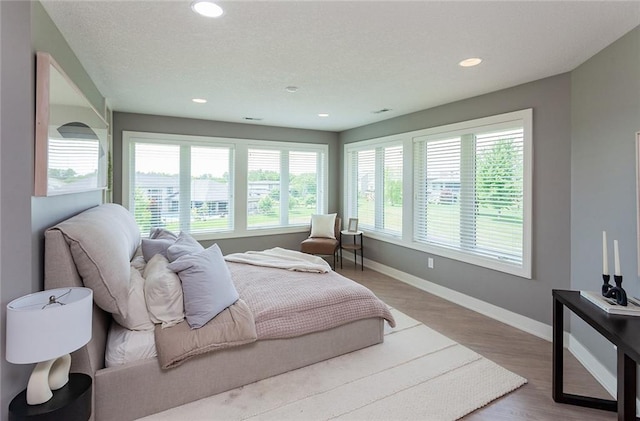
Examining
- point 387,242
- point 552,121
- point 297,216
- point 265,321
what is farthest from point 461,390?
point 297,216

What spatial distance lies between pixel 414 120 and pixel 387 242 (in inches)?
75.4

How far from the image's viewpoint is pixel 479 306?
3.69 m

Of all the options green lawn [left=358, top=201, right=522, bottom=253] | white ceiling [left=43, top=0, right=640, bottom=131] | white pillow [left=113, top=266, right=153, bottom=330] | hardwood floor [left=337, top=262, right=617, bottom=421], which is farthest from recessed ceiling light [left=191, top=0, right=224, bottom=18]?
green lawn [left=358, top=201, right=522, bottom=253]

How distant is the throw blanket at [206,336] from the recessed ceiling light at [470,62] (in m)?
2.60

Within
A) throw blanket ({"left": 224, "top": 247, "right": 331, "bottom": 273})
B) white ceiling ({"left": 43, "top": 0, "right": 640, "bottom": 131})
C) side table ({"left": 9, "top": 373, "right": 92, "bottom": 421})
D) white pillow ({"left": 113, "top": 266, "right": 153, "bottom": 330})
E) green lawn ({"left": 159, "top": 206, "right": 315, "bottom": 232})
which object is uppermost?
white ceiling ({"left": 43, "top": 0, "right": 640, "bottom": 131})

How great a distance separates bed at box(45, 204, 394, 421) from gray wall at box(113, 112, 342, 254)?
2.72m

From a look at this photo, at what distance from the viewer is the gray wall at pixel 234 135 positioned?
4641mm

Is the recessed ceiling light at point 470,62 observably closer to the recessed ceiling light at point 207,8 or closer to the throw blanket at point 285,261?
the recessed ceiling light at point 207,8

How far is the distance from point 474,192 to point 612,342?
7.81 feet

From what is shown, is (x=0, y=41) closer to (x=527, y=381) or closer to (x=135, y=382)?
(x=135, y=382)

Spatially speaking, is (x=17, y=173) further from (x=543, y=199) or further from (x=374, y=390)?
(x=543, y=199)

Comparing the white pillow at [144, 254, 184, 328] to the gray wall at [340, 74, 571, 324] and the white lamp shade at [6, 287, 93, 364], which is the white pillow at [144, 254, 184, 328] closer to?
the white lamp shade at [6, 287, 93, 364]

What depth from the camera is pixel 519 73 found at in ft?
9.51

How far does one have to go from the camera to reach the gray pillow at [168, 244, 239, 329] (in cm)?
212
